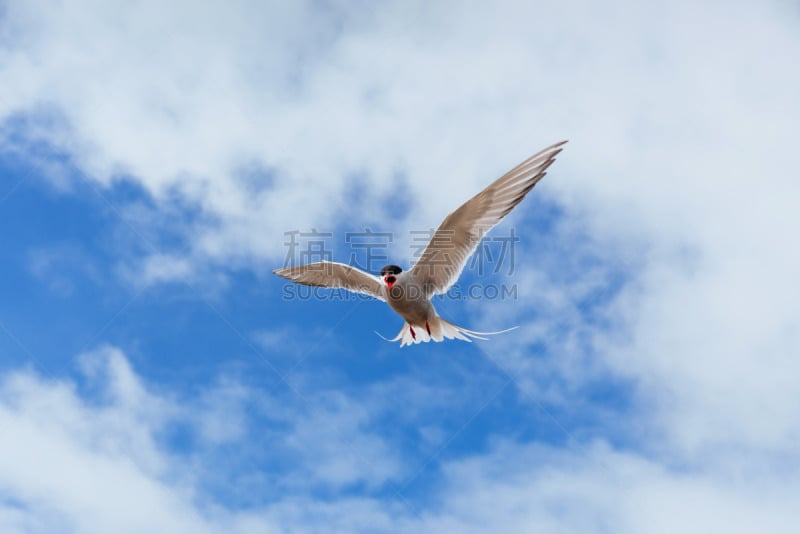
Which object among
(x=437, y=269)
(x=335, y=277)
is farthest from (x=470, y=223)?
(x=335, y=277)

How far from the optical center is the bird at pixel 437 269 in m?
8.12

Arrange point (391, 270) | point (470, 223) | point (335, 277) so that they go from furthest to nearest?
point (335, 277) < point (391, 270) < point (470, 223)

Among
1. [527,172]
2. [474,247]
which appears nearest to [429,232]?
[474,247]

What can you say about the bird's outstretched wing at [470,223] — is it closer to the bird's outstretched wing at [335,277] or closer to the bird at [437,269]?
the bird at [437,269]

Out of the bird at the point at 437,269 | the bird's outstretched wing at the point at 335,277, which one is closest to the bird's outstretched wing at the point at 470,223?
the bird at the point at 437,269

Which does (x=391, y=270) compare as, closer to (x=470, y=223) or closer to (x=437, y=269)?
(x=437, y=269)

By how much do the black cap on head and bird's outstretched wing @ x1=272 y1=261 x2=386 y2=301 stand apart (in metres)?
0.27

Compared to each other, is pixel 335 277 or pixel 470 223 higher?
pixel 335 277

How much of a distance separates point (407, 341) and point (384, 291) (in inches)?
38.8

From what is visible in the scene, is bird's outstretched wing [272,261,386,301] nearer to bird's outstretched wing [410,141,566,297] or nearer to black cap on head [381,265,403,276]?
black cap on head [381,265,403,276]

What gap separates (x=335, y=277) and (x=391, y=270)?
120 centimetres

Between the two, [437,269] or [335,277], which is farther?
[335,277]

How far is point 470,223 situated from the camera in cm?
841

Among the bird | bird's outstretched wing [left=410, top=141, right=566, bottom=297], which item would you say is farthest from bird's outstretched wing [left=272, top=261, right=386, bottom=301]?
bird's outstretched wing [left=410, top=141, right=566, bottom=297]
